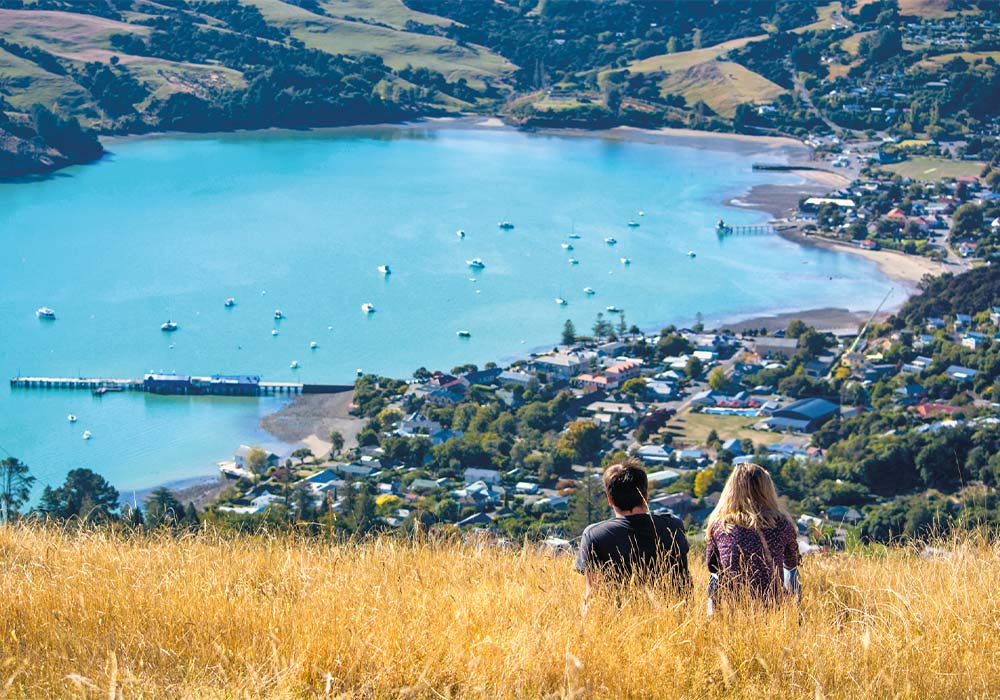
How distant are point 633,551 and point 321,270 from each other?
1133 inches

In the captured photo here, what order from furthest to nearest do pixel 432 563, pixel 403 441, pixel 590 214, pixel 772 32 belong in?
pixel 772 32, pixel 590 214, pixel 403 441, pixel 432 563

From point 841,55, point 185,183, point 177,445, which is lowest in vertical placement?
point 177,445

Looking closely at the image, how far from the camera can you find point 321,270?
31.0m

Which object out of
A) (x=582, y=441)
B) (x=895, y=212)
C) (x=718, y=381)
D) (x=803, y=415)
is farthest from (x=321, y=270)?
(x=895, y=212)

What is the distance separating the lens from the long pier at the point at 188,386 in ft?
71.1

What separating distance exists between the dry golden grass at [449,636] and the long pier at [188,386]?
18801mm

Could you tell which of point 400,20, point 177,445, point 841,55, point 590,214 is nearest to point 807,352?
point 177,445

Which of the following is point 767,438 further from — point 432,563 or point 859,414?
point 432,563

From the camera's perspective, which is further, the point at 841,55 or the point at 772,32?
the point at 772,32

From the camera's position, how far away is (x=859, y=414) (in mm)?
19109

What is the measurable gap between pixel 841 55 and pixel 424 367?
4234 centimetres

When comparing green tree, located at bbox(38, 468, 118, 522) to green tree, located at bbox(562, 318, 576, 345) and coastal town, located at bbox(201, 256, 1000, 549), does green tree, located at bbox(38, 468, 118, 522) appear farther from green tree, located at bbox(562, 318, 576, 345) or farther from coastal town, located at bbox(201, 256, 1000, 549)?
green tree, located at bbox(562, 318, 576, 345)

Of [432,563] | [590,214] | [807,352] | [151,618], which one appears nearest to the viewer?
[151,618]

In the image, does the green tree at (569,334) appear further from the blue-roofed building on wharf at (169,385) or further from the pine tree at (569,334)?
the blue-roofed building on wharf at (169,385)
